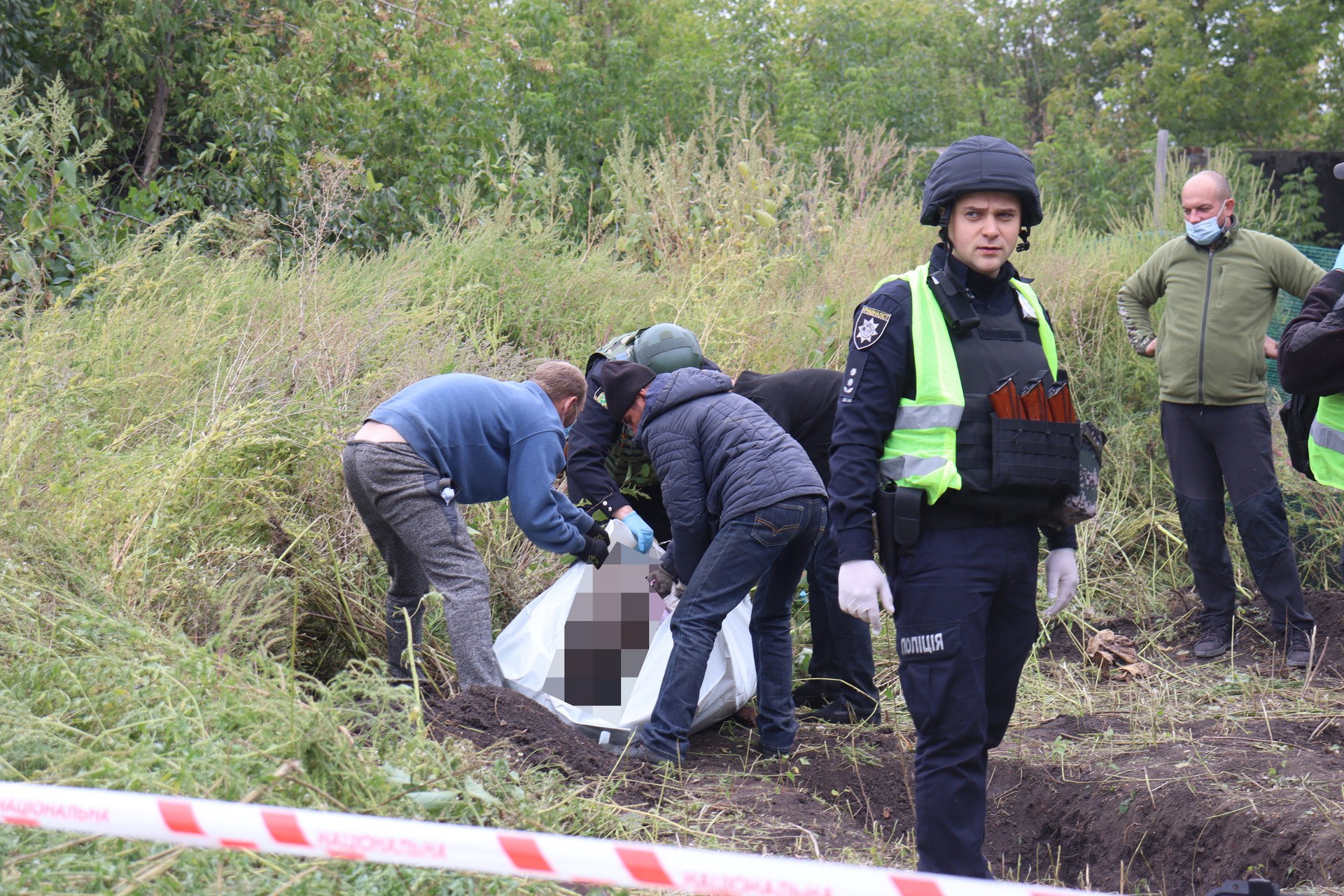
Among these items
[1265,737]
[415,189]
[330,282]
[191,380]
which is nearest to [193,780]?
[191,380]

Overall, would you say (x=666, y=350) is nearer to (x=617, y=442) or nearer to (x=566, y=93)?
(x=617, y=442)

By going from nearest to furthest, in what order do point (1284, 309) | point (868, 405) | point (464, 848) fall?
point (464, 848)
point (868, 405)
point (1284, 309)

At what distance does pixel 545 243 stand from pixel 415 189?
2403 mm

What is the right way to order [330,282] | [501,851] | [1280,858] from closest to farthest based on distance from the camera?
[501,851]
[1280,858]
[330,282]

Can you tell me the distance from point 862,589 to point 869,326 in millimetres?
637

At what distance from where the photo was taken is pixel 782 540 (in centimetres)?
427

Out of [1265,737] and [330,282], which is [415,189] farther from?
[1265,737]

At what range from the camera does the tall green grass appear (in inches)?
106

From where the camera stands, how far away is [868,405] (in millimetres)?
2867

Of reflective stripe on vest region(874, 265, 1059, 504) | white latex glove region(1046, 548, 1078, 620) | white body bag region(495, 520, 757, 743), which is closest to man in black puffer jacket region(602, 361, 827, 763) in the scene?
white body bag region(495, 520, 757, 743)

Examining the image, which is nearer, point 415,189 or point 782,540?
point 782,540

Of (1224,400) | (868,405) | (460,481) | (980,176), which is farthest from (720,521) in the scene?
(1224,400)

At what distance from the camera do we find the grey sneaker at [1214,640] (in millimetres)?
5797

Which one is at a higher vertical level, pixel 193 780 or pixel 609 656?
pixel 193 780
